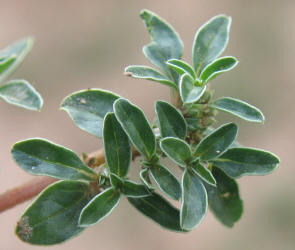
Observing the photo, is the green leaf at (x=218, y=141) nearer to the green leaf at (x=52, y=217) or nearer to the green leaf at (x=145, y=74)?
the green leaf at (x=145, y=74)

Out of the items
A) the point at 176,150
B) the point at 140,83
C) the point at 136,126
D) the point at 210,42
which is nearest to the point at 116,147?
the point at 136,126

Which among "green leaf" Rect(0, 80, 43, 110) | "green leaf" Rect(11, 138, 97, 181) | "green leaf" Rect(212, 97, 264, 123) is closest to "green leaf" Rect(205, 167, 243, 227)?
"green leaf" Rect(212, 97, 264, 123)

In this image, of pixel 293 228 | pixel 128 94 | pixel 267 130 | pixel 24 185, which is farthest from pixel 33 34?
pixel 24 185

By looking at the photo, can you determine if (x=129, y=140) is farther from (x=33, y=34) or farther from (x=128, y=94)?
(x=33, y=34)

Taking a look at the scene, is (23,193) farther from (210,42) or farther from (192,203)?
(210,42)

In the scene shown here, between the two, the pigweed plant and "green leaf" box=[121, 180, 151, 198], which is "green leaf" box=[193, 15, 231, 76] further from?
"green leaf" box=[121, 180, 151, 198]

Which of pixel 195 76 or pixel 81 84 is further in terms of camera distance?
pixel 81 84
